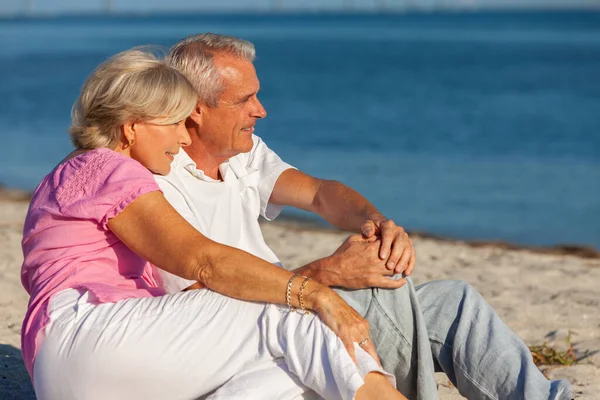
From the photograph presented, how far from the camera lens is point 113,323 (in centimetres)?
274

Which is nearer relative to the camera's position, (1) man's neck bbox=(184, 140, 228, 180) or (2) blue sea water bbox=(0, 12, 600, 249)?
(1) man's neck bbox=(184, 140, 228, 180)

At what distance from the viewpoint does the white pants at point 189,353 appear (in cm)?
272

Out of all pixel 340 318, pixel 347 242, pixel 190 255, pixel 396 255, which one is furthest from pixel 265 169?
pixel 340 318

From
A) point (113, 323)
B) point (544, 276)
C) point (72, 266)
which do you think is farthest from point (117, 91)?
point (544, 276)

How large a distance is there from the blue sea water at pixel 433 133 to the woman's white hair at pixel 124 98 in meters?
0.26

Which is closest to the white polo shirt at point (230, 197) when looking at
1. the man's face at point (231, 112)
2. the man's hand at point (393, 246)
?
the man's face at point (231, 112)

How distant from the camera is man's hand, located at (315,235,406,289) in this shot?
→ 3.07 meters

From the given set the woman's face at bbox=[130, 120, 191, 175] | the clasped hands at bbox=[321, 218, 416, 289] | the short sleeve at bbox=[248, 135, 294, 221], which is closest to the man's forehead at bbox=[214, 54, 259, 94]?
the short sleeve at bbox=[248, 135, 294, 221]

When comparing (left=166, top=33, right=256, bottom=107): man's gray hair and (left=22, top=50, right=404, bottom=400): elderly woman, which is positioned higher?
(left=166, top=33, right=256, bottom=107): man's gray hair

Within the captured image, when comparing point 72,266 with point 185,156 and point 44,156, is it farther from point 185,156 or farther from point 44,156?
point 44,156

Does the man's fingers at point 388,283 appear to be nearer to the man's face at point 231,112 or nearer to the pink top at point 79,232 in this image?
the pink top at point 79,232

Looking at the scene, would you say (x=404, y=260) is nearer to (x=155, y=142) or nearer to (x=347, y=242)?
(x=347, y=242)

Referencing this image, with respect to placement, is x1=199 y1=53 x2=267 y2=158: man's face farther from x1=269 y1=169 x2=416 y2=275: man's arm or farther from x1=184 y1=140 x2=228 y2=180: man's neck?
x1=269 y1=169 x2=416 y2=275: man's arm

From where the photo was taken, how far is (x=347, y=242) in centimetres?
325
